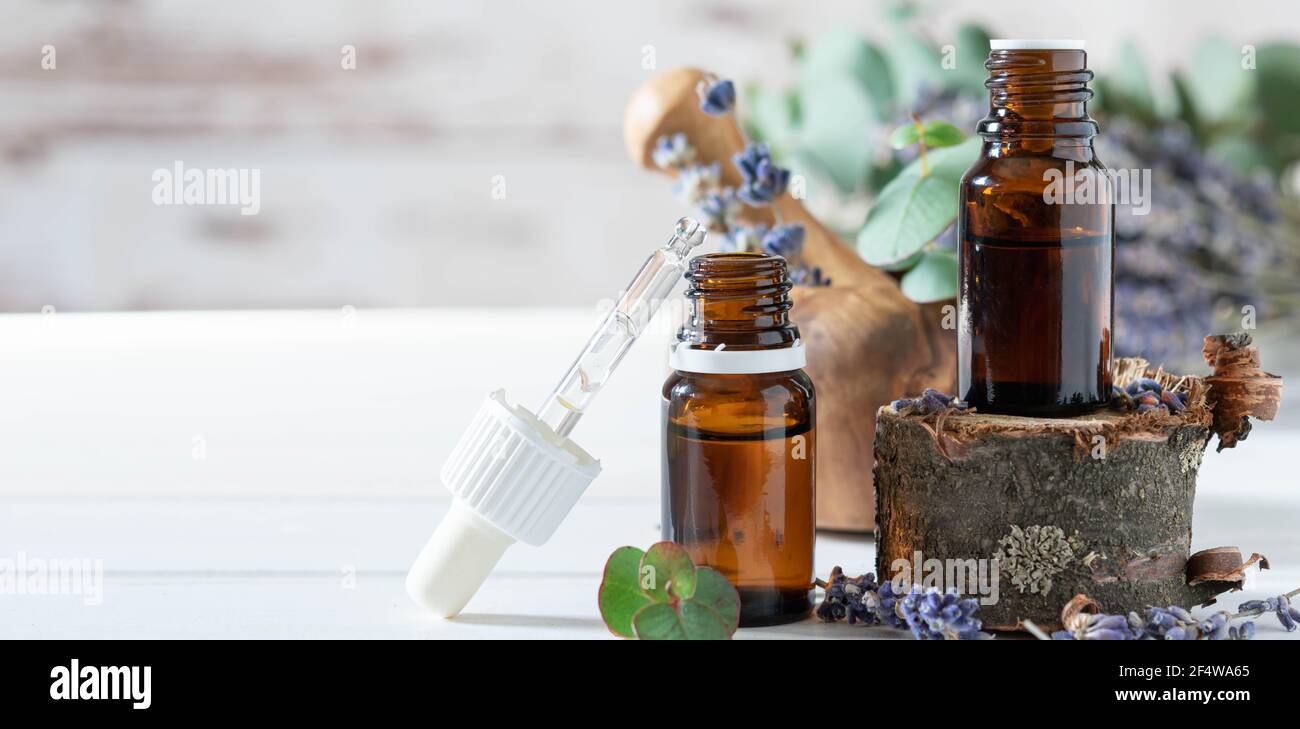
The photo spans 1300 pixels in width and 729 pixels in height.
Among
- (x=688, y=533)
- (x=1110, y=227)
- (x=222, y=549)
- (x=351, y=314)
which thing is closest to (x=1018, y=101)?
(x=1110, y=227)

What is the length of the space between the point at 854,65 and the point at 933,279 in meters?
0.37

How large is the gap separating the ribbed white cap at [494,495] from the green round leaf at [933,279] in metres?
0.22

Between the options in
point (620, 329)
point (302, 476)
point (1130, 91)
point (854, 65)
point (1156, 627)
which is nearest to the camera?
point (1156, 627)

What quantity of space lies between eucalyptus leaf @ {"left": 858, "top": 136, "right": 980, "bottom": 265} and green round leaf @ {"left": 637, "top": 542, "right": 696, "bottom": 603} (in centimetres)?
23

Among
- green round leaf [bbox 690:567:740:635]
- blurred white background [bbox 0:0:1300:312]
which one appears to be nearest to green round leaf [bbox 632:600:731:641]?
green round leaf [bbox 690:567:740:635]

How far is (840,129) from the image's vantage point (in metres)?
1.02

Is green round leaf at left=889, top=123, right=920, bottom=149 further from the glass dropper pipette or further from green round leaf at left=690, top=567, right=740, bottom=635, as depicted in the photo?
green round leaf at left=690, top=567, right=740, bottom=635

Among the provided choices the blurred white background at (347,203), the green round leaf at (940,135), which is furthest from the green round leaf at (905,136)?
the blurred white background at (347,203)

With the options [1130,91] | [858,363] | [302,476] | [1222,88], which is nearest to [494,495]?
[858,363]

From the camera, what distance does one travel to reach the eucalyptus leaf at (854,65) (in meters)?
1.04

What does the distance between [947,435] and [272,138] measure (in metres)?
0.85

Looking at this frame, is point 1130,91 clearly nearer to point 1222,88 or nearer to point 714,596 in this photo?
point 1222,88

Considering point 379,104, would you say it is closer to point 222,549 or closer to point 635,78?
point 635,78

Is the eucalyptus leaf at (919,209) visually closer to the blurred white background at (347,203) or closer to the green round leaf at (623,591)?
the green round leaf at (623,591)
